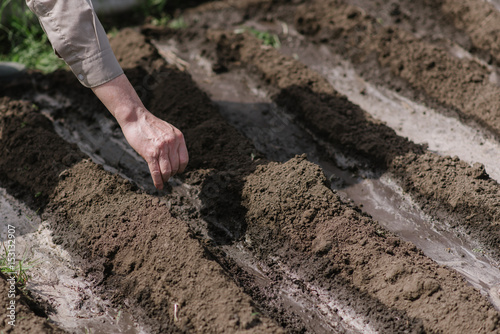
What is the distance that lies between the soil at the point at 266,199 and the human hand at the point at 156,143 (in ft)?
1.16

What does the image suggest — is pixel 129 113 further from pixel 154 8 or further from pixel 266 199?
pixel 154 8

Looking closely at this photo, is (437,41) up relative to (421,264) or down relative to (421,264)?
up

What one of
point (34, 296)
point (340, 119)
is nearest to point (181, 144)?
point (34, 296)

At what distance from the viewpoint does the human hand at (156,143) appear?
2.74m

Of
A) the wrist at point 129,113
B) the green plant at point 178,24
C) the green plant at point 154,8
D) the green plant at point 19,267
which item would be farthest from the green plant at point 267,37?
the green plant at point 19,267

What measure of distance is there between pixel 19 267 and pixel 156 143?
3.92ft

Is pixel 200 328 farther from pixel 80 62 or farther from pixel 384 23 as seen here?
pixel 384 23

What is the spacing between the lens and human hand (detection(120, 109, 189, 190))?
108 inches

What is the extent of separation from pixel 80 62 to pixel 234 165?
1305 millimetres

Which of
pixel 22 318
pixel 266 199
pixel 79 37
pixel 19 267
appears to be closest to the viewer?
pixel 22 318

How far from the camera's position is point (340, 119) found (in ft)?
12.7

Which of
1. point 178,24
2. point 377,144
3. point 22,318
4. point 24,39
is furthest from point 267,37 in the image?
A: point 22,318

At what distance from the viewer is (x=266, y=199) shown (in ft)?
10.3

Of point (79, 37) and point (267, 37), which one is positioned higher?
point (79, 37)
